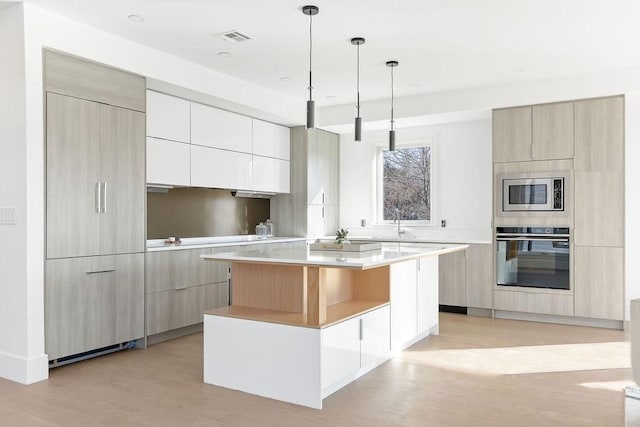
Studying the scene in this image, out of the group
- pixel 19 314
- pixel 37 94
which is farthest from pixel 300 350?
pixel 37 94

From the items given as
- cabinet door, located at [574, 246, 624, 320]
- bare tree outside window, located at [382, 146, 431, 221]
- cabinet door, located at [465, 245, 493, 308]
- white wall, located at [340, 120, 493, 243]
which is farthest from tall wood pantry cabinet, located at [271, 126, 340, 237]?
cabinet door, located at [574, 246, 624, 320]

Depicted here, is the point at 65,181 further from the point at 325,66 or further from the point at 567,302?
the point at 567,302

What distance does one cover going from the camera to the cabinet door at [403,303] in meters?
3.94

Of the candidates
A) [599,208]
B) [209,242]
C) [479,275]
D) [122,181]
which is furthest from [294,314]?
[599,208]

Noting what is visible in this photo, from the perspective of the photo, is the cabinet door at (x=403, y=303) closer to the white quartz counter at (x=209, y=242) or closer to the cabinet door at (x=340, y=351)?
the cabinet door at (x=340, y=351)

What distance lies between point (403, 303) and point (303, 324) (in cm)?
132

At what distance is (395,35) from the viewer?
4102mm

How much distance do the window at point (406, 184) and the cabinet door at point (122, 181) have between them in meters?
3.62

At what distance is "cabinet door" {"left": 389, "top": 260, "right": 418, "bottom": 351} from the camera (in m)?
3.94

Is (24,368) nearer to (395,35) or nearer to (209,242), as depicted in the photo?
(209,242)

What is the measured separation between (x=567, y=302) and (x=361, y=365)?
290 cm

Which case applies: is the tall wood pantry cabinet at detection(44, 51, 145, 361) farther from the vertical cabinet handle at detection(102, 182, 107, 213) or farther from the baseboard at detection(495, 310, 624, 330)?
the baseboard at detection(495, 310, 624, 330)

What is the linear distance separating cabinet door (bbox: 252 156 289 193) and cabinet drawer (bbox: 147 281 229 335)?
4.50ft

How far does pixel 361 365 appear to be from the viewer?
136 inches
